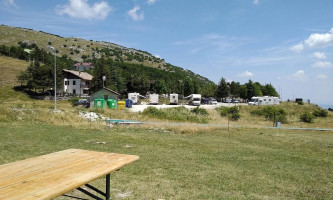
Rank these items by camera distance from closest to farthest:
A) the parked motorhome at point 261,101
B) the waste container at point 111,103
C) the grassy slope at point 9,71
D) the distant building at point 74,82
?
the waste container at point 111,103
the grassy slope at point 9,71
the parked motorhome at point 261,101
the distant building at point 74,82

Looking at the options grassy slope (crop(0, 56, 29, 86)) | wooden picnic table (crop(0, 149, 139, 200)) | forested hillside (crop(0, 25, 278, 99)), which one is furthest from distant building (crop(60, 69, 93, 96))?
wooden picnic table (crop(0, 149, 139, 200))

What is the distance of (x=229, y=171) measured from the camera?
7.73 meters

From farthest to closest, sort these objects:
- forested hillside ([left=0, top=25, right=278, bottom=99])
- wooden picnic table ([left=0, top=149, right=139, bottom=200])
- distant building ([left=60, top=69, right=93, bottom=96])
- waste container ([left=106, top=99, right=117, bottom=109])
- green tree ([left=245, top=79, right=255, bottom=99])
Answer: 1. green tree ([left=245, top=79, right=255, bottom=99])
2. distant building ([left=60, top=69, right=93, bottom=96])
3. forested hillside ([left=0, top=25, right=278, bottom=99])
4. waste container ([left=106, top=99, right=117, bottom=109])
5. wooden picnic table ([left=0, top=149, right=139, bottom=200])

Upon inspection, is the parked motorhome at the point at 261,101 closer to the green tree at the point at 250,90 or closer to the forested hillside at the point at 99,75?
the green tree at the point at 250,90

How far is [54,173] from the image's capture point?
2.98 metres

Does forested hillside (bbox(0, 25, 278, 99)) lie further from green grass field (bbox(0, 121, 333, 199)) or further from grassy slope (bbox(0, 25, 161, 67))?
green grass field (bbox(0, 121, 333, 199))

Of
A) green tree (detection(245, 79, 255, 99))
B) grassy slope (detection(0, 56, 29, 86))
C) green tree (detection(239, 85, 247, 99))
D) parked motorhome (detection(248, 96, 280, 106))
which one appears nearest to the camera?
grassy slope (detection(0, 56, 29, 86))

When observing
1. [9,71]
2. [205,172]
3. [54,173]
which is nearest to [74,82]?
[9,71]

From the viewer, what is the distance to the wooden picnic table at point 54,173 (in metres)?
2.39

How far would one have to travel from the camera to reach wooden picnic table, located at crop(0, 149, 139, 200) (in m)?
2.39

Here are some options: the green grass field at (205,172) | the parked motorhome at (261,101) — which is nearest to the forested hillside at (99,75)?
the green grass field at (205,172)

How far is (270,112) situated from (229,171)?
4066cm

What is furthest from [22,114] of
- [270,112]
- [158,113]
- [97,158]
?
[270,112]

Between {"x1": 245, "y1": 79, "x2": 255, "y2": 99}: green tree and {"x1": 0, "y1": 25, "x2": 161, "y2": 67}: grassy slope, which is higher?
{"x1": 0, "y1": 25, "x2": 161, "y2": 67}: grassy slope
